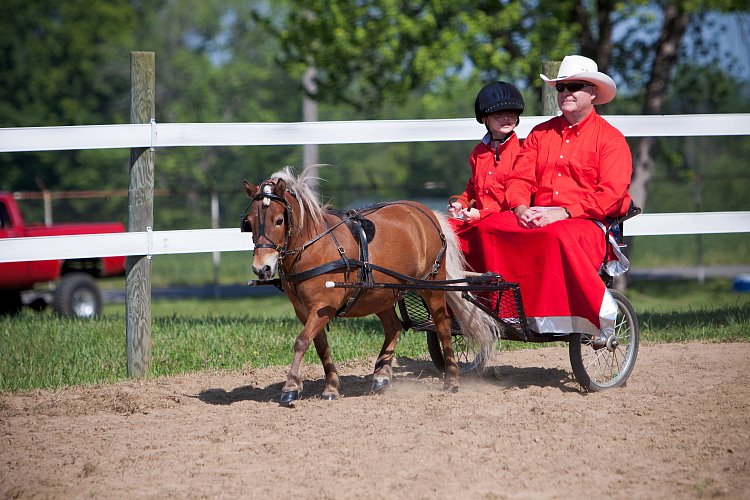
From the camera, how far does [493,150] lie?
21.9 ft

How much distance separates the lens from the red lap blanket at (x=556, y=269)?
5.92 m

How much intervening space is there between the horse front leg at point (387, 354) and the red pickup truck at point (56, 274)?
7480 mm

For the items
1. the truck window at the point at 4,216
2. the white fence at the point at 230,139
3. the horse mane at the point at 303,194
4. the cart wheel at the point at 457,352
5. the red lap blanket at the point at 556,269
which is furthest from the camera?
the truck window at the point at 4,216

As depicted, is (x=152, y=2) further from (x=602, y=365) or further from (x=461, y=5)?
(x=602, y=365)

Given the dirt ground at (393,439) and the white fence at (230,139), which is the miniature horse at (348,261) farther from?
the white fence at (230,139)

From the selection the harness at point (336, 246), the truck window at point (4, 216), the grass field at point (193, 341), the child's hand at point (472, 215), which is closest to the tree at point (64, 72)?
the truck window at point (4, 216)

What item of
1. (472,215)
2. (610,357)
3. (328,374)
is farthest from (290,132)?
(610,357)

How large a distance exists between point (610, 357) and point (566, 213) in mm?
1366

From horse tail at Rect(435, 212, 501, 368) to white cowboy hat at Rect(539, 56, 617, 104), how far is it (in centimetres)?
130

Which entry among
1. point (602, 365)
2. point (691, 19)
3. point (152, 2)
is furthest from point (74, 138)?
point (152, 2)

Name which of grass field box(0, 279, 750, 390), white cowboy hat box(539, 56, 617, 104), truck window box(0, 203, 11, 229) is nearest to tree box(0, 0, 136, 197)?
truck window box(0, 203, 11, 229)

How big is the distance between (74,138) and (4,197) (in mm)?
7489

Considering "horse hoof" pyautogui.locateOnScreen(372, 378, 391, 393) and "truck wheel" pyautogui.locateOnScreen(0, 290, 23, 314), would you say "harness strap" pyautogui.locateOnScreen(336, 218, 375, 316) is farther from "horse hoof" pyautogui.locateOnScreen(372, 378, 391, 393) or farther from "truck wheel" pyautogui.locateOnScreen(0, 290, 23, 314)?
"truck wheel" pyautogui.locateOnScreen(0, 290, 23, 314)

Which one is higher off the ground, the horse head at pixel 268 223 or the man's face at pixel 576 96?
the man's face at pixel 576 96
